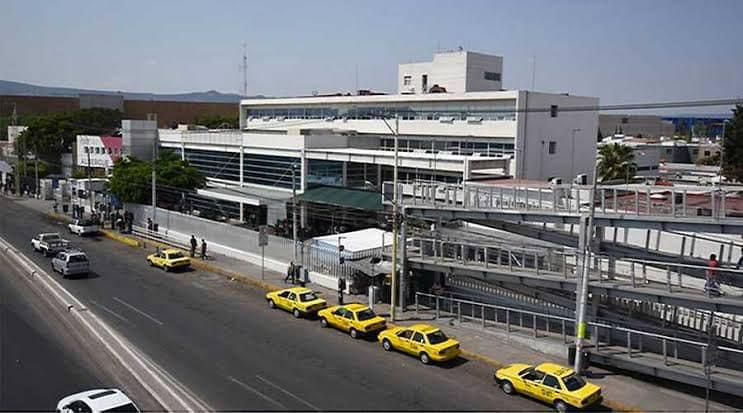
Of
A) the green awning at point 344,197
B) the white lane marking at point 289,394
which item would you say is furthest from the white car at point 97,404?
the green awning at point 344,197

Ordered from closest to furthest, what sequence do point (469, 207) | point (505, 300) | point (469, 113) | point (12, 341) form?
point (12, 341) < point (469, 207) < point (505, 300) < point (469, 113)

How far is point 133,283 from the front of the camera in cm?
3141

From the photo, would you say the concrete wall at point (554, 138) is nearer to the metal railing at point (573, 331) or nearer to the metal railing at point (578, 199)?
the metal railing at point (578, 199)

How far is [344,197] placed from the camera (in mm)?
42594

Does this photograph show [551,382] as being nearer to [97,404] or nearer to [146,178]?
[97,404]

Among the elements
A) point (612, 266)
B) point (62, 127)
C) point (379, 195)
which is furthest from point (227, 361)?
point (62, 127)

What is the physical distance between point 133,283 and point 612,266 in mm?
22044

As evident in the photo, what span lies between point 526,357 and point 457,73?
39646mm

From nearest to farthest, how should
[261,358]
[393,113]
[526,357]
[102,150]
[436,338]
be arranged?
[261,358] → [436,338] → [526,357] → [393,113] → [102,150]

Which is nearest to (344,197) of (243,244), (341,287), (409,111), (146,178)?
(243,244)

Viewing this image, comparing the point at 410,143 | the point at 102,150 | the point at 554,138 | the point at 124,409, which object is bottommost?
the point at 124,409

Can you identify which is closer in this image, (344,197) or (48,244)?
(48,244)

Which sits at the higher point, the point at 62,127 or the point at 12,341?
the point at 62,127

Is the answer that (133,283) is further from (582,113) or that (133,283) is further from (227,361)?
(582,113)
